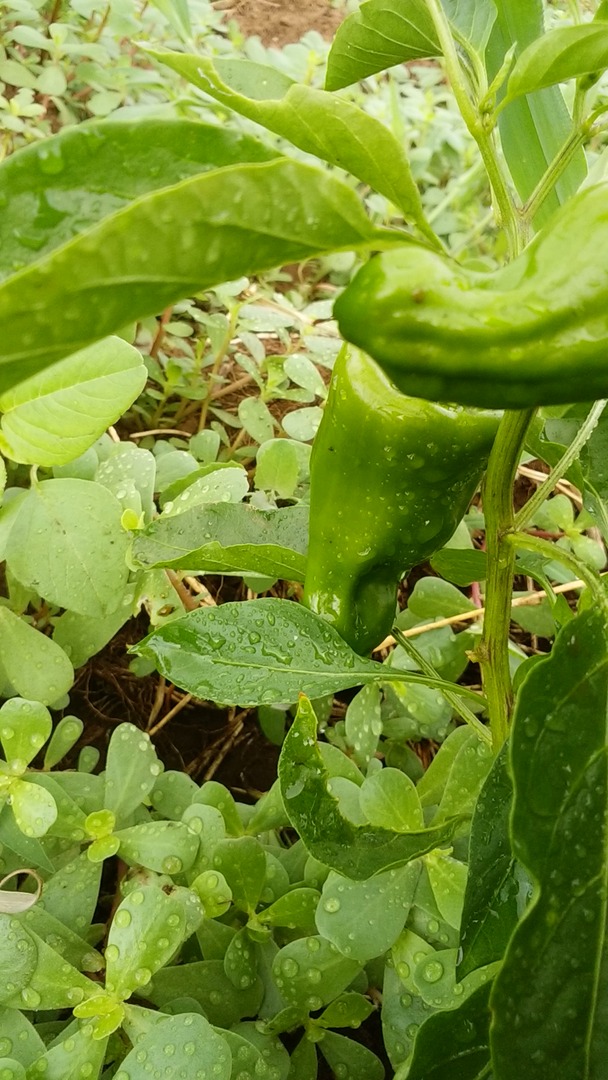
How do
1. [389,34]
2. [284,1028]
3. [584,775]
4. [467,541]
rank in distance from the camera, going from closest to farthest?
[584,775], [389,34], [284,1028], [467,541]

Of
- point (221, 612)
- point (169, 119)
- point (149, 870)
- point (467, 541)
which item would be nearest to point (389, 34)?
point (169, 119)

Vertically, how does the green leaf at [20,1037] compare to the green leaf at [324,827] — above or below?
below

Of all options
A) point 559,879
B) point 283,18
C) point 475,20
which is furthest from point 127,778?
point 283,18

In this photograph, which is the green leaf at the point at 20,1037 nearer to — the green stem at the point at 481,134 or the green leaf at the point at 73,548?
the green leaf at the point at 73,548

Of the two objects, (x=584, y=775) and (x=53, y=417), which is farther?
(x=53, y=417)

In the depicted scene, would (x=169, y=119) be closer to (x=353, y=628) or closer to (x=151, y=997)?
(x=353, y=628)

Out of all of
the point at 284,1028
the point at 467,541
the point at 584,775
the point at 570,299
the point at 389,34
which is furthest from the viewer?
the point at 467,541

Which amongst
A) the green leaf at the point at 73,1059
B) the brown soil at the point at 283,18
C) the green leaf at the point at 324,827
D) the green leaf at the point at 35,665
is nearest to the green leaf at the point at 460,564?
the green leaf at the point at 324,827
